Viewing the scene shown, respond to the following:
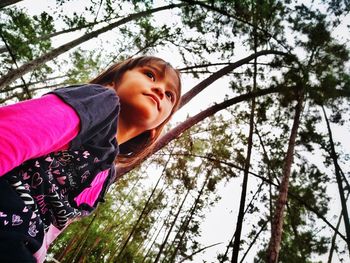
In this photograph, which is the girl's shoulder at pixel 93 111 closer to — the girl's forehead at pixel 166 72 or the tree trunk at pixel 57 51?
the girl's forehead at pixel 166 72

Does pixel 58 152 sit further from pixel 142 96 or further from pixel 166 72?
pixel 166 72

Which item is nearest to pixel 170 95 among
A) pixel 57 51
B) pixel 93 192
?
pixel 93 192

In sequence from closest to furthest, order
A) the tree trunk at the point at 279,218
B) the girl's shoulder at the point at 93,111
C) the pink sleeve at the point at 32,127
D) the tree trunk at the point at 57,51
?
the pink sleeve at the point at 32,127 → the girl's shoulder at the point at 93,111 → the tree trunk at the point at 279,218 → the tree trunk at the point at 57,51

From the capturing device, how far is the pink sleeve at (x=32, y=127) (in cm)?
49

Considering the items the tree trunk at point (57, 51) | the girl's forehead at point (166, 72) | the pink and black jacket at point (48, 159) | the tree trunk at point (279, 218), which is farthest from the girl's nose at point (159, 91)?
the tree trunk at point (57, 51)

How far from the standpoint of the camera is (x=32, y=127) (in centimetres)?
53

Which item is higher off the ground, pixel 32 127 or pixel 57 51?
pixel 57 51

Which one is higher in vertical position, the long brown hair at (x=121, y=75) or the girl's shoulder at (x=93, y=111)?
the long brown hair at (x=121, y=75)

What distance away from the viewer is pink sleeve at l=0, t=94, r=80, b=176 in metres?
0.49

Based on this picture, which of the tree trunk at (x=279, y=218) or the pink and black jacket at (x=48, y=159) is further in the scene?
the tree trunk at (x=279, y=218)

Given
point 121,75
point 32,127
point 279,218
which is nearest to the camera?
point 32,127

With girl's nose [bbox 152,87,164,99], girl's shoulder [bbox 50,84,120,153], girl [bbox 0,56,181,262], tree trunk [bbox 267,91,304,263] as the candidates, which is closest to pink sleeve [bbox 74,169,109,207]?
girl [bbox 0,56,181,262]

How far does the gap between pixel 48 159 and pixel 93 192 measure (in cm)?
31

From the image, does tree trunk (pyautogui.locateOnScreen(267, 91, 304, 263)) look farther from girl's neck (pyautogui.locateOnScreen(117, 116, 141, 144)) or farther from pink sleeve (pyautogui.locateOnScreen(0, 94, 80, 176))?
pink sleeve (pyautogui.locateOnScreen(0, 94, 80, 176))
